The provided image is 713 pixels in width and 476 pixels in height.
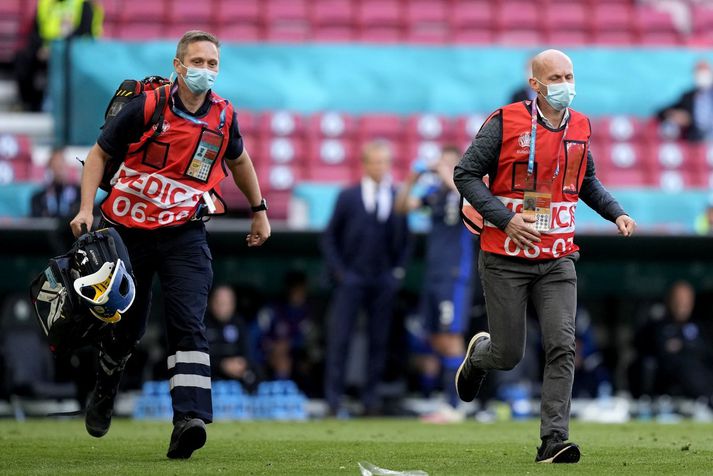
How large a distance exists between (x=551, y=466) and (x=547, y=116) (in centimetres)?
175

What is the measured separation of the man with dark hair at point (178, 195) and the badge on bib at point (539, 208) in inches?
60.1

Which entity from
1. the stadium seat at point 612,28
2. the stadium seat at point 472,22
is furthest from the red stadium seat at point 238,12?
the stadium seat at point 612,28

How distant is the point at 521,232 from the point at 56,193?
6800 mm

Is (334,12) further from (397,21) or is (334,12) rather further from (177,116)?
(177,116)

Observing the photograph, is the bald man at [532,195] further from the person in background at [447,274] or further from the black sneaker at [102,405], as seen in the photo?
the person in background at [447,274]

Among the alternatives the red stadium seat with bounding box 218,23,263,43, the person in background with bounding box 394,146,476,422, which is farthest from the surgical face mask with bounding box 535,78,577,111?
the red stadium seat with bounding box 218,23,263,43

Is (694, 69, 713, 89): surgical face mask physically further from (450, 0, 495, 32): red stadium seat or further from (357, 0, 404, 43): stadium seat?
(357, 0, 404, 43): stadium seat

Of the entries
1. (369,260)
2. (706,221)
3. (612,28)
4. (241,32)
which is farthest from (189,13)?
(706,221)

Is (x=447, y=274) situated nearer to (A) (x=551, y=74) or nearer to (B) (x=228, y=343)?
(B) (x=228, y=343)

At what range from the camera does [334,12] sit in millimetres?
19578

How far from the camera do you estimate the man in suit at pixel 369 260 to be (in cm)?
1208

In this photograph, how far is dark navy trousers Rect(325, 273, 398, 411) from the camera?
39.4 feet

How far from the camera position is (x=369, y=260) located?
1220 centimetres

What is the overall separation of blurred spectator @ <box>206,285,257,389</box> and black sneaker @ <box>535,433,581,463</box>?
235 inches
